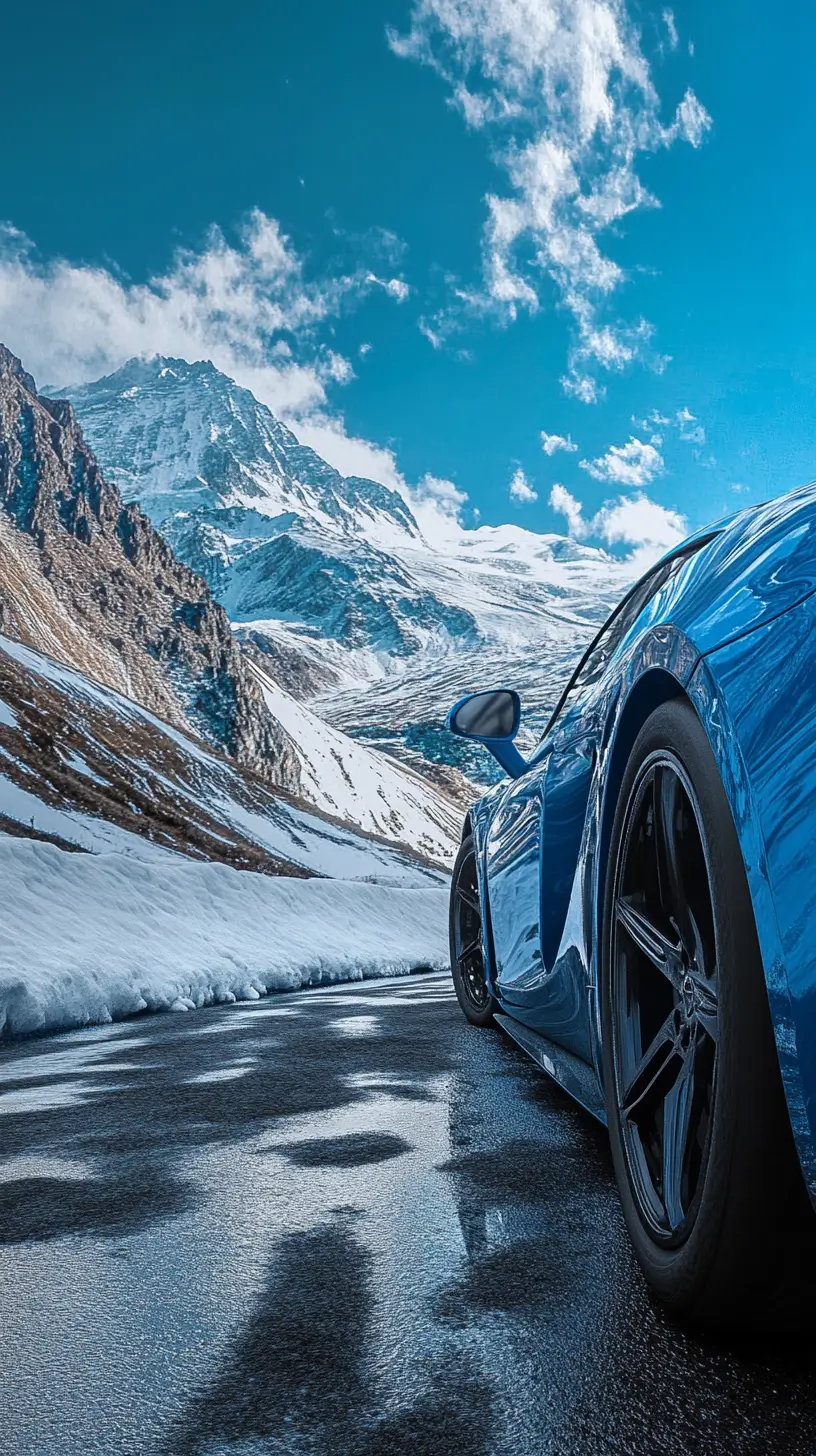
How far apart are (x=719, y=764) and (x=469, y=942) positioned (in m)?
3.27

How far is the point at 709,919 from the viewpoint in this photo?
4.58ft

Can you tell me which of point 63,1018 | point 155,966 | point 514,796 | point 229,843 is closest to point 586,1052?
point 514,796

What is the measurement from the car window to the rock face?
71.8 m

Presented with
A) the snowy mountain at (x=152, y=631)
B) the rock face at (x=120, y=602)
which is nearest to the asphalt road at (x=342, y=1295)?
the rock face at (x=120, y=602)

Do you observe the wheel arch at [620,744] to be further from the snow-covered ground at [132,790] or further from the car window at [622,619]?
the snow-covered ground at [132,790]

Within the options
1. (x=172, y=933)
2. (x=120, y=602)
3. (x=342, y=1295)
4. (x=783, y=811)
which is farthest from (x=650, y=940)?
(x=120, y=602)

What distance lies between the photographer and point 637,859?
164cm

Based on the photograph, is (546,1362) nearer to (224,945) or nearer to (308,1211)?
(308,1211)

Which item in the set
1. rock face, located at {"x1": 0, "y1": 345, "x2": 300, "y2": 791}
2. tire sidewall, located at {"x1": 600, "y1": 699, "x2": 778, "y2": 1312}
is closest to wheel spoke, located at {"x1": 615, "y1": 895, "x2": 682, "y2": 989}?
tire sidewall, located at {"x1": 600, "y1": 699, "x2": 778, "y2": 1312}

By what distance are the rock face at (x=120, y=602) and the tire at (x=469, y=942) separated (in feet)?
230

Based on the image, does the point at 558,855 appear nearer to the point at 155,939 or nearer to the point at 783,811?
the point at 783,811

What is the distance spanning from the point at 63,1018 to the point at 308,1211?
352 centimetres

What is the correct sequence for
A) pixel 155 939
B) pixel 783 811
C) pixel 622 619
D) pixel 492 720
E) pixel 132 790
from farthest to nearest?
pixel 132 790 < pixel 155 939 < pixel 492 720 < pixel 622 619 < pixel 783 811

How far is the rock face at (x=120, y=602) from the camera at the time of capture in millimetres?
80188
